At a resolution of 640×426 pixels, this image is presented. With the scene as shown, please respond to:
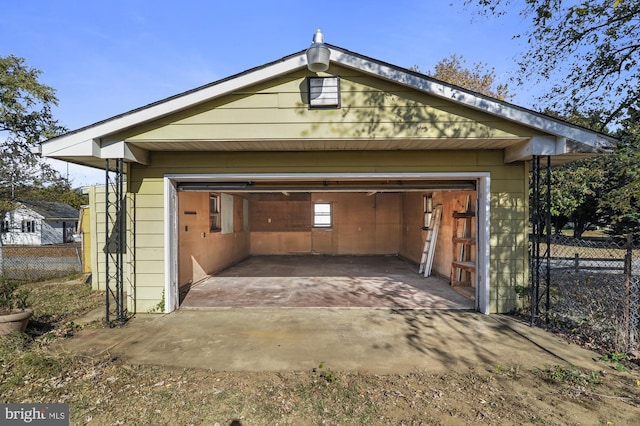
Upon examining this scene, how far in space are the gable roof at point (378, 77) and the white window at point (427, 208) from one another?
5069 mm

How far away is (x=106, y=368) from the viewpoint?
3.33m

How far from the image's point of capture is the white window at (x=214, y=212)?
8.66m

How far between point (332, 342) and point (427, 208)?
277 inches

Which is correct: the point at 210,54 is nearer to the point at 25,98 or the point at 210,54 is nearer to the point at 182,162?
the point at 182,162

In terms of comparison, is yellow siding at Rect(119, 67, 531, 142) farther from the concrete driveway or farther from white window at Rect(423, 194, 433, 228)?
white window at Rect(423, 194, 433, 228)

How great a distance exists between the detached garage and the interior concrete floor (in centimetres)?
52

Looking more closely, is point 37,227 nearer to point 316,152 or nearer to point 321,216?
point 321,216

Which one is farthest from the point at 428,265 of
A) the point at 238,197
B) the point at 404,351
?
the point at 238,197

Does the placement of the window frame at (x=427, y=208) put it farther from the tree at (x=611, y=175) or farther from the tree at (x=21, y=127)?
the tree at (x=21, y=127)

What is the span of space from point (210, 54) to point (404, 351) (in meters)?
8.18

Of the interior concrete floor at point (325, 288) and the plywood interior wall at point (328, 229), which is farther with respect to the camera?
the plywood interior wall at point (328, 229)

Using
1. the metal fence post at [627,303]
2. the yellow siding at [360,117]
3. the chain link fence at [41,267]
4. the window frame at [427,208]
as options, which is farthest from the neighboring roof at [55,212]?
the metal fence post at [627,303]

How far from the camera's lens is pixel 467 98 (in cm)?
439

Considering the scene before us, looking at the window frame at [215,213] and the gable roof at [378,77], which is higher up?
the gable roof at [378,77]
